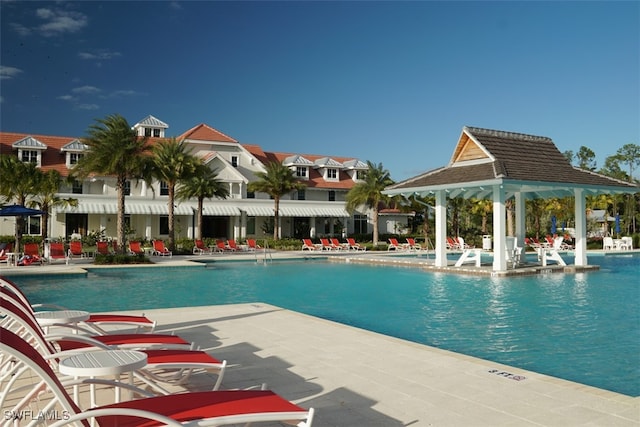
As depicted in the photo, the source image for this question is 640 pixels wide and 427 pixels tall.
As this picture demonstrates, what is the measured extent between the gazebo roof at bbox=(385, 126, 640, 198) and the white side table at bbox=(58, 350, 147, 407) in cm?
1937

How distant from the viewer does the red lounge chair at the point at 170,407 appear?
3.14 meters

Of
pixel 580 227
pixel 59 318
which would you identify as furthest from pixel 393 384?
pixel 580 227

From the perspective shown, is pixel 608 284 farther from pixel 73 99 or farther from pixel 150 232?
pixel 150 232

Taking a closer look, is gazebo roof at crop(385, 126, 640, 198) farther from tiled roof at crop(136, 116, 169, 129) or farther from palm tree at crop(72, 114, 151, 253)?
tiled roof at crop(136, 116, 169, 129)

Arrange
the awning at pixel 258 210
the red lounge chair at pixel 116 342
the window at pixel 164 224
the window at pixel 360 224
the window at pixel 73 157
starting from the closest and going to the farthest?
the red lounge chair at pixel 116 342 < the window at pixel 73 157 < the window at pixel 164 224 < the awning at pixel 258 210 < the window at pixel 360 224

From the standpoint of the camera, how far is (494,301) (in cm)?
1549

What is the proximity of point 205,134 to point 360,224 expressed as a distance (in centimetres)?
1749

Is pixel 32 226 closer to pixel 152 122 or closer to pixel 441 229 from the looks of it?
pixel 152 122

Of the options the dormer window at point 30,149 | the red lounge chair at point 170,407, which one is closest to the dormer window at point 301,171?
the dormer window at point 30,149

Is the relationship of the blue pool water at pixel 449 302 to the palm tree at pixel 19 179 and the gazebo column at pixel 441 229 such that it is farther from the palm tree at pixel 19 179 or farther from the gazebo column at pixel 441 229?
the palm tree at pixel 19 179

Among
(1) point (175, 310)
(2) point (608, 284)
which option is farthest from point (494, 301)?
(1) point (175, 310)

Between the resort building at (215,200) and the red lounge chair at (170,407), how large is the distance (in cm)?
3460

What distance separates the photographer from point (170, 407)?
359cm

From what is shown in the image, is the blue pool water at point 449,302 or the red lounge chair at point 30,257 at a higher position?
the red lounge chair at point 30,257
